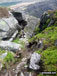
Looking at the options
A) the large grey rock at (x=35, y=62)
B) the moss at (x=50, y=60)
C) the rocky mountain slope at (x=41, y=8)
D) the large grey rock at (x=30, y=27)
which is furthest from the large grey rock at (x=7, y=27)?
the rocky mountain slope at (x=41, y=8)

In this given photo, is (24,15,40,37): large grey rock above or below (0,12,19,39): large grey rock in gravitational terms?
below

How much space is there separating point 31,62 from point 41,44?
4.33 m

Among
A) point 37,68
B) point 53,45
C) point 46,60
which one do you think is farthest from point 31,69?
point 53,45

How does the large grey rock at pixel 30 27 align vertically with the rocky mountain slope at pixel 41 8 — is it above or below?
above

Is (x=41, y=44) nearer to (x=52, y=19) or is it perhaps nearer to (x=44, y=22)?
(x=52, y=19)

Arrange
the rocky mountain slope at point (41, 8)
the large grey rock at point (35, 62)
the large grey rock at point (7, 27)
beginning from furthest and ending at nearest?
the rocky mountain slope at point (41, 8) → the large grey rock at point (7, 27) → the large grey rock at point (35, 62)

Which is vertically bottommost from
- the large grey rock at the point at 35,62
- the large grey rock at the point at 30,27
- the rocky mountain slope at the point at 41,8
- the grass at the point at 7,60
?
the rocky mountain slope at the point at 41,8

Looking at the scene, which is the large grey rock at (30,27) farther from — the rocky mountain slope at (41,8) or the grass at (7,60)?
the rocky mountain slope at (41,8)

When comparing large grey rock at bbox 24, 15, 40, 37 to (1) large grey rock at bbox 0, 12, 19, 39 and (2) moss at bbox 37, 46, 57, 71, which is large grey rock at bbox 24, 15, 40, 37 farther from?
(2) moss at bbox 37, 46, 57, 71

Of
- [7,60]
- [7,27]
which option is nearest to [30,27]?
[7,27]

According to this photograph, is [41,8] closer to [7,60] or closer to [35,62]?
[7,60]

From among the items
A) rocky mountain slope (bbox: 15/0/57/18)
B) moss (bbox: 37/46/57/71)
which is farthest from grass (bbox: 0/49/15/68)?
rocky mountain slope (bbox: 15/0/57/18)

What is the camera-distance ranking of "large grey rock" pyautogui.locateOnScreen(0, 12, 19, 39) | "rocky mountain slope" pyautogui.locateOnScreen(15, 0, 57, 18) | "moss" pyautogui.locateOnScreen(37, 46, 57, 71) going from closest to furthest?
"moss" pyautogui.locateOnScreen(37, 46, 57, 71), "large grey rock" pyautogui.locateOnScreen(0, 12, 19, 39), "rocky mountain slope" pyautogui.locateOnScreen(15, 0, 57, 18)

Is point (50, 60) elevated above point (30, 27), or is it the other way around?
point (50, 60)
